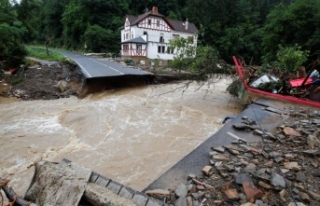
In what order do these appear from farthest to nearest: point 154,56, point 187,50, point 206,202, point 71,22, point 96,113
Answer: point 71,22, point 154,56, point 187,50, point 96,113, point 206,202

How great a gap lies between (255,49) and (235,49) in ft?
16.0

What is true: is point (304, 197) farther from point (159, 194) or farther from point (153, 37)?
point (153, 37)

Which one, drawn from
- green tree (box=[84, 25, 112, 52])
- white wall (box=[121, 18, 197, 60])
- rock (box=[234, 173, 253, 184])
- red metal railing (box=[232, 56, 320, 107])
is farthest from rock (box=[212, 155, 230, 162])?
green tree (box=[84, 25, 112, 52])

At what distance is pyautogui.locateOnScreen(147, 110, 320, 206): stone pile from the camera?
298cm

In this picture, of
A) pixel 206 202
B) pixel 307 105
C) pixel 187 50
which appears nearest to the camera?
pixel 206 202

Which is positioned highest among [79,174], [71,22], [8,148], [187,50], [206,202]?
[71,22]

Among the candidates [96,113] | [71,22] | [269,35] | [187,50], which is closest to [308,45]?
[269,35]

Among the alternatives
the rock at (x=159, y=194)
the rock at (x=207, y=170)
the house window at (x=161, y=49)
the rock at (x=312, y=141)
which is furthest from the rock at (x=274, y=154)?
the house window at (x=161, y=49)

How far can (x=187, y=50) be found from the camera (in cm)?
1126

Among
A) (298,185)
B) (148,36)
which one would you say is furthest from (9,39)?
(298,185)

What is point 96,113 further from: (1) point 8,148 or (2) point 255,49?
(2) point 255,49

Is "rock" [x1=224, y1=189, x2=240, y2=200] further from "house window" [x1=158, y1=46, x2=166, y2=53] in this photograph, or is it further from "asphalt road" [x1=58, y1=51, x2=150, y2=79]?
"house window" [x1=158, y1=46, x2=166, y2=53]

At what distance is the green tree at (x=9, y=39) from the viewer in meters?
15.5

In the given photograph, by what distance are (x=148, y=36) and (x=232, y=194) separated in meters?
29.1
